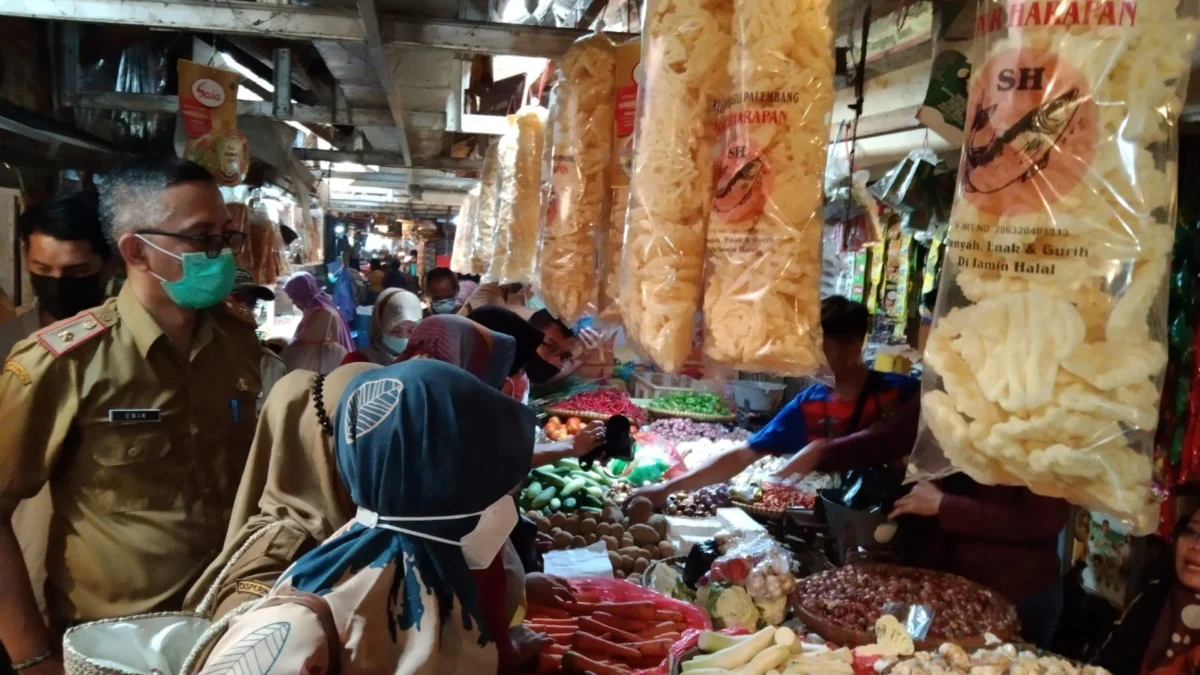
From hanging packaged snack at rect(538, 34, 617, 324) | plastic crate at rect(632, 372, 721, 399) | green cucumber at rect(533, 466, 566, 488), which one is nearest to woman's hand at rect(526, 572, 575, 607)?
hanging packaged snack at rect(538, 34, 617, 324)

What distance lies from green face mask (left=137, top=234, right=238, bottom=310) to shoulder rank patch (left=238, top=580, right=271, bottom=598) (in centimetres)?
101

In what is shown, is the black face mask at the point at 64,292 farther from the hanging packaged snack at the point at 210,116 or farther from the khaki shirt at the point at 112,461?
the hanging packaged snack at the point at 210,116

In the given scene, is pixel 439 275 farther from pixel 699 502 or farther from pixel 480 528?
pixel 480 528

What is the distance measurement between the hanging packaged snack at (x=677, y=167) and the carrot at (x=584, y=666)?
104cm

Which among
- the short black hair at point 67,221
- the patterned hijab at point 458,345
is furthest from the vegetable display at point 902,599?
the short black hair at point 67,221

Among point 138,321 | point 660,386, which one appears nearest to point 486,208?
point 138,321

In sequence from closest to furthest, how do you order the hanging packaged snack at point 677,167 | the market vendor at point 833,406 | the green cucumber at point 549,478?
1. the hanging packaged snack at point 677,167
2. the market vendor at point 833,406
3. the green cucumber at point 549,478

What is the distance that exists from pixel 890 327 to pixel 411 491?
378 cm

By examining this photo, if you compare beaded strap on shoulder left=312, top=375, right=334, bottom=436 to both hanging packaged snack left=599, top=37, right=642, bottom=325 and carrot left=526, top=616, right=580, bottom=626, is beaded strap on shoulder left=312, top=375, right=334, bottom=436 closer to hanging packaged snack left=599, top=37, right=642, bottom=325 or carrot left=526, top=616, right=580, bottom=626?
hanging packaged snack left=599, top=37, right=642, bottom=325

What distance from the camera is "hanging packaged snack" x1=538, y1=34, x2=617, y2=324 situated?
1925 millimetres

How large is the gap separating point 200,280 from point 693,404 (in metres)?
4.68

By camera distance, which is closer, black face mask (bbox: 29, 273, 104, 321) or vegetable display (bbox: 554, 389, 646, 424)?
black face mask (bbox: 29, 273, 104, 321)

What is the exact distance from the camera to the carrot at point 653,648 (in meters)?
2.21

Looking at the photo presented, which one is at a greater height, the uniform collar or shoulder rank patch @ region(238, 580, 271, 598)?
the uniform collar
